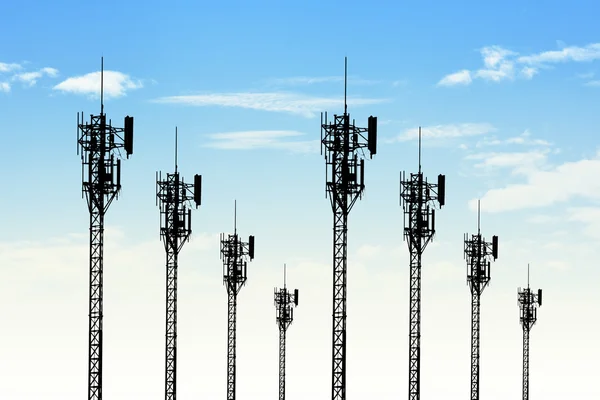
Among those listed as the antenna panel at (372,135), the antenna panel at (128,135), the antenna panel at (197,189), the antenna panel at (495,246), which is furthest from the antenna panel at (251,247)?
the antenna panel at (372,135)

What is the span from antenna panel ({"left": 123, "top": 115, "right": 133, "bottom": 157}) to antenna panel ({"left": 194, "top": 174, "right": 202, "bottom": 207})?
13249 millimetres

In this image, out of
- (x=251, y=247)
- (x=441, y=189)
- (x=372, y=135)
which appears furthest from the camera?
(x=251, y=247)

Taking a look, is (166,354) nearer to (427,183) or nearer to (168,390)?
(168,390)

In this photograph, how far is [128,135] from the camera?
265ft

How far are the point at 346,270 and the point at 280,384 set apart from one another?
4245 centimetres

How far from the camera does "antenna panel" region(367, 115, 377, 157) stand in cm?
7762

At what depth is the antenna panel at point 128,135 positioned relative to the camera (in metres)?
80.4

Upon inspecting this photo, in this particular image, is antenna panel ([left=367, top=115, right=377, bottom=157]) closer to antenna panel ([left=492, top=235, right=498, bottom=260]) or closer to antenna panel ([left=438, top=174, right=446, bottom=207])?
antenna panel ([left=438, top=174, right=446, bottom=207])

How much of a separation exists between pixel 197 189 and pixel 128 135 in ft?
44.5

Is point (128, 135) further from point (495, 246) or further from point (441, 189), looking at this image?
point (495, 246)

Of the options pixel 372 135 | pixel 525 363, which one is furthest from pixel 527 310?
pixel 372 135

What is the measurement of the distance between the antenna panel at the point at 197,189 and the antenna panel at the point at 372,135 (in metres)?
19.4

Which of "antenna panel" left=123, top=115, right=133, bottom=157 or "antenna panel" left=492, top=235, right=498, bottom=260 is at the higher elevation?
"antenna panel" left=123, top=115, right=133, bottom=157

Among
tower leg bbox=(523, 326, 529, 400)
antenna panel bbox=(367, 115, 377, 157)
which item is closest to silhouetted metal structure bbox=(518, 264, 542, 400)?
tower leg bbox=(523, 326, 529, 400)
